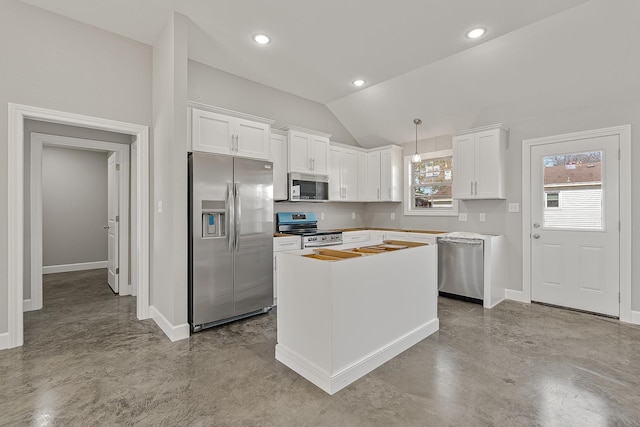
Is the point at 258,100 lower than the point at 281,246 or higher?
higher

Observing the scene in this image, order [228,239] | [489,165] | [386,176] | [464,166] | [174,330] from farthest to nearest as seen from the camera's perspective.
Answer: [386,176], [464,166], [489,165], [228,239], [174,330]

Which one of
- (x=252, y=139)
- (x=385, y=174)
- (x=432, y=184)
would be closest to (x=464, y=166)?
(x=432, y=184)

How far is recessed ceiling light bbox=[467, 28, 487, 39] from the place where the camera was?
3176 mm

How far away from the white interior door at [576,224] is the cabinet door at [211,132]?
392 centimetres

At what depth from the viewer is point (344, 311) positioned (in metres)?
2.21

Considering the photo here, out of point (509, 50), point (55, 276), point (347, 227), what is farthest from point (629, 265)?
point (55, 276)

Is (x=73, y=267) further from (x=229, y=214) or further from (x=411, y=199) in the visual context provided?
(x=411, y=199)

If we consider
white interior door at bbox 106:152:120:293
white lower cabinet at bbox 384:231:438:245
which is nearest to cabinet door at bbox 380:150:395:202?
white lower cabinet at bbox 384:231:438:245

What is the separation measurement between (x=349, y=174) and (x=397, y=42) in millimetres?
2424

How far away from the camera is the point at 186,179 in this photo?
10.2 feet

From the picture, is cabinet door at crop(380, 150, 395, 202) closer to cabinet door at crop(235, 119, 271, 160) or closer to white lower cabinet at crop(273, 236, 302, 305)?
white lower cabinet at crop(273, 236, 302, 305)

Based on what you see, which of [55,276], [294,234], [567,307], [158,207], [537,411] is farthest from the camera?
[55,276]

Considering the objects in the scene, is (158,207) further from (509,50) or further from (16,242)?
(509,50)

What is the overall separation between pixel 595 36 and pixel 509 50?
72cm
